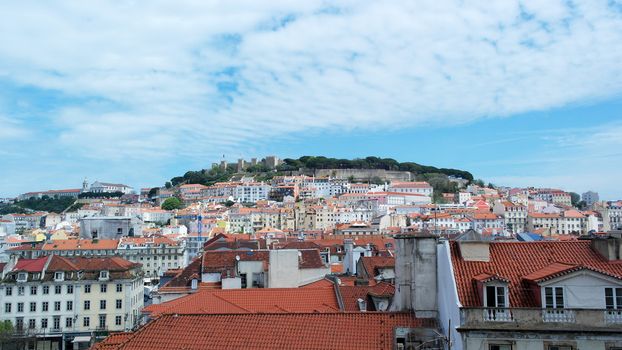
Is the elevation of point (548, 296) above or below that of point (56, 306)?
above

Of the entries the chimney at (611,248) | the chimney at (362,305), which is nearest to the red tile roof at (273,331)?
the chimney at (611,248)

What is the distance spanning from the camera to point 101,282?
147 feet

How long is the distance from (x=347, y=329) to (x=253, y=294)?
24.9 feet

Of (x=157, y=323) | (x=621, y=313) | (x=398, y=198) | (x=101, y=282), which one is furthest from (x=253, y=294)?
(x=398, y=198)

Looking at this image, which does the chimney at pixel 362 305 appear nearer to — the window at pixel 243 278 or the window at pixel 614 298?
the window at pixel 243 278

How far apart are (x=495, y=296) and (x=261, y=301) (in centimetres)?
1047

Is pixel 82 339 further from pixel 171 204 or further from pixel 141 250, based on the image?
pixel 171 204

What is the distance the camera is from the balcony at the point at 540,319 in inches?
457

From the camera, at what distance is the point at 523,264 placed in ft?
44.7

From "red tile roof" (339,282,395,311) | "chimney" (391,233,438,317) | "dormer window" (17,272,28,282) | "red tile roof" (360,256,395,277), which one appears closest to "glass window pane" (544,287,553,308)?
"chimney" (391,233,438,317)

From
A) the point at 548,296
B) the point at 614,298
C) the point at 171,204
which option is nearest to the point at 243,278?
the point at 548,296

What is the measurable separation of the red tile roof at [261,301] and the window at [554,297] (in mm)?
8798

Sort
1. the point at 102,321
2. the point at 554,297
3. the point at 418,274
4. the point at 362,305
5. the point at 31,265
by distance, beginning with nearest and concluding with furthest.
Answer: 1. the point at 554,297
2. the point at 418,274
3. the point at 362,305
4. the point at 102,321
5. the point at 31,265

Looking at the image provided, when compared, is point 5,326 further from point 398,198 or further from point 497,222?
point 398,198
